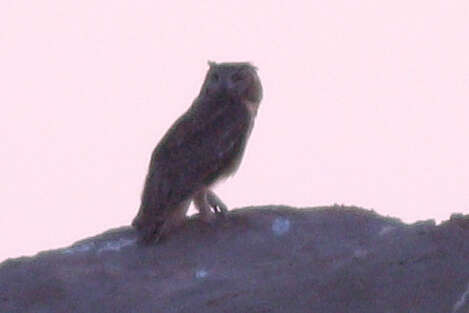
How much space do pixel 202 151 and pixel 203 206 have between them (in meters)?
0.55

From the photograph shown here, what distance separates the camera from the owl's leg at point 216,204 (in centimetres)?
1371

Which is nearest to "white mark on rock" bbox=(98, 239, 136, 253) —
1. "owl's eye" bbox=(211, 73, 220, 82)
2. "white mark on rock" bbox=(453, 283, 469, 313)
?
"owl's eye" bbox=(211, 73, 220, 82)

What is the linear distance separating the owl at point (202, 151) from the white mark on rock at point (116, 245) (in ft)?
0.47

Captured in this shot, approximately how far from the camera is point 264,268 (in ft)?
40.8

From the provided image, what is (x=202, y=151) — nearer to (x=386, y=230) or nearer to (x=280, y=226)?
(x=280, y=226)

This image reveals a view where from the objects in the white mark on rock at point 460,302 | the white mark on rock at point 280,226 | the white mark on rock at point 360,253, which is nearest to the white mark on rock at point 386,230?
the white mark on rock at point 360,253

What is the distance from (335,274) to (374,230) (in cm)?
108

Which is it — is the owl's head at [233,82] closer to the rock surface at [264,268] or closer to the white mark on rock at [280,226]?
the rock surface at [264,268]

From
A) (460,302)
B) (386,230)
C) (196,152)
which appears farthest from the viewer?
(196,152)

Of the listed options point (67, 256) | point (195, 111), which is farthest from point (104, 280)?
point (195, 111)

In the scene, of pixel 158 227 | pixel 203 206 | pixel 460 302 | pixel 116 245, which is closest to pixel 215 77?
pixel 203 206

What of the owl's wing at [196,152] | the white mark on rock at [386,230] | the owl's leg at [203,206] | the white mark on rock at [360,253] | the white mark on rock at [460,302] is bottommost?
the white mark on rock at [460,302]

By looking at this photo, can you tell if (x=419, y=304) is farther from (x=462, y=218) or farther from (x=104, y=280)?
(x=104, y=280)

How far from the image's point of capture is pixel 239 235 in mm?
13188
